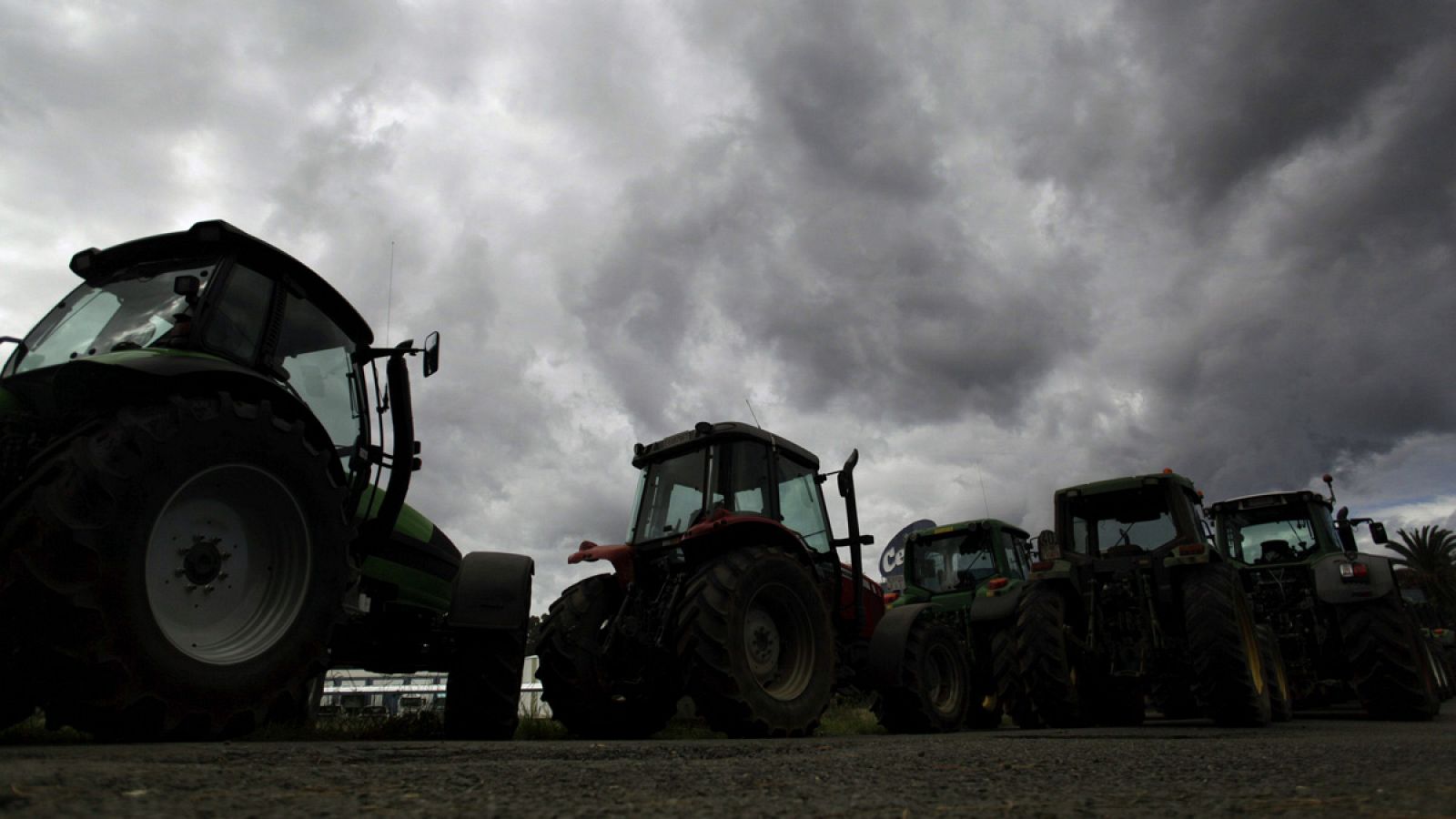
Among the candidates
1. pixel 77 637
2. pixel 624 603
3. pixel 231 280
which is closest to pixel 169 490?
pixel 77 637

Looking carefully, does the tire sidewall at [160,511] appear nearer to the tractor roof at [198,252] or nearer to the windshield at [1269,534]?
the tractor roof at [198,252]

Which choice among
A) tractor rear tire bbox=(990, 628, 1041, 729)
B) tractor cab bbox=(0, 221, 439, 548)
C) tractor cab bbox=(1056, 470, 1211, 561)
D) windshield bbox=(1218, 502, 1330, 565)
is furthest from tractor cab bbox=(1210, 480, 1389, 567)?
tractor cab bbox=(0, 221, 439, 548)

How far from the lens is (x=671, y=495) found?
6.80 meters

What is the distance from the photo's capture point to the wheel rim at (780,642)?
5637 mm

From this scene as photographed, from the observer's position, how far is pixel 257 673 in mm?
3432

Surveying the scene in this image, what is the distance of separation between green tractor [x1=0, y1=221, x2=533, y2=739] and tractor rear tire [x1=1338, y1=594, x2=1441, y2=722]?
7.18 meters

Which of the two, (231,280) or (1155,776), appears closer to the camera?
(1155,776)

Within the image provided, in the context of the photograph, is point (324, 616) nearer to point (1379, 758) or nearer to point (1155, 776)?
point (1155, 776)

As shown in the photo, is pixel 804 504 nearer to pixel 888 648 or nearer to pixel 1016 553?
pixel 888 648

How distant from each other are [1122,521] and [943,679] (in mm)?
2472

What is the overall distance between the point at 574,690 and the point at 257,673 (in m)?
2.81

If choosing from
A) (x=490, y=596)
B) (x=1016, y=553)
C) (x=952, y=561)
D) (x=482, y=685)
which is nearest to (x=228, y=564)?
(x=490, y=596)

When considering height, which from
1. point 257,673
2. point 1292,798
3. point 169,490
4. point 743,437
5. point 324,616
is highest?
point 743,437

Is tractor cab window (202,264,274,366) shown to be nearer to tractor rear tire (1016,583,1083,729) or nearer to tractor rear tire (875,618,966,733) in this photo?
tractor rear tire (875,618,966,733)
